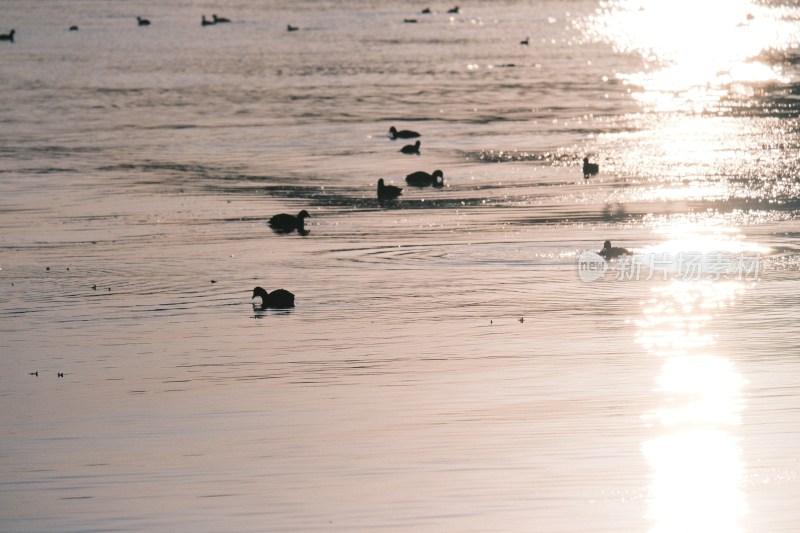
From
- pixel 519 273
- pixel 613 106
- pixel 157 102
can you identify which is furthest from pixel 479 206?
pixel 157 102

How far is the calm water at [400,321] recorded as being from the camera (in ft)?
39.7

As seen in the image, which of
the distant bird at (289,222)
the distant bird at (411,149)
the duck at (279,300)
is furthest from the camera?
the distant bird at (411,149)

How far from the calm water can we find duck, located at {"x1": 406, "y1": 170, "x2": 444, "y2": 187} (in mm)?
461

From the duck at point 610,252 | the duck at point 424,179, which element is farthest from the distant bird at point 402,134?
the duck at point 610,252

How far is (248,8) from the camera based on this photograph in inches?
5049

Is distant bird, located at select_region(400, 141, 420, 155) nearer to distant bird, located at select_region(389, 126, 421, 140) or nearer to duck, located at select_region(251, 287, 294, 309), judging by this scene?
distant bird, located at select_region(389, 126, 421, 140)

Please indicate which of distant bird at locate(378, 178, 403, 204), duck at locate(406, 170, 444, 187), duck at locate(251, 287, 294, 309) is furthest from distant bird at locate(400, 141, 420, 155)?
duck at locate(251, 287, 294, 309)

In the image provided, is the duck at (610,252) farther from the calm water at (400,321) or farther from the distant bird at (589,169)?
the distant bird at (589,169)

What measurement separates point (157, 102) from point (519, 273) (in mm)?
32695

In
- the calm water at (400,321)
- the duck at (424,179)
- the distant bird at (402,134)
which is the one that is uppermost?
the distant bird at (402,134)

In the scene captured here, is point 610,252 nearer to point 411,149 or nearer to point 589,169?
point 589,169

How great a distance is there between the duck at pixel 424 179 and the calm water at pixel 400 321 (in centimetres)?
46

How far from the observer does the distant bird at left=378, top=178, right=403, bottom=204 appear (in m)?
30.9

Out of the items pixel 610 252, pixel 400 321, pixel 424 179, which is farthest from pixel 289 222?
pixel 400 321
